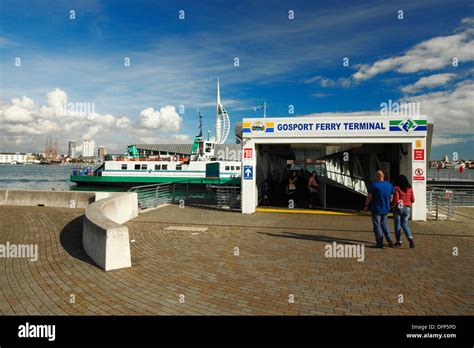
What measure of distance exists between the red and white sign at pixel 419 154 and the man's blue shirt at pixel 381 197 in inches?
208

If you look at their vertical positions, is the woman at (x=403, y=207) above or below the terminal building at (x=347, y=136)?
below

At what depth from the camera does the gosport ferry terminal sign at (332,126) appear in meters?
11.4

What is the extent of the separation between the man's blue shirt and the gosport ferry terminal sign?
204 inches

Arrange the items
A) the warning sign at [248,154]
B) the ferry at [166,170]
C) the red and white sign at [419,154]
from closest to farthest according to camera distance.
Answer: the red and white sign at [419,154] → the warning sign at [248,154] → the ferry at [166,170]

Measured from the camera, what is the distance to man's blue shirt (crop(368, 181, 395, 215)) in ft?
23.0

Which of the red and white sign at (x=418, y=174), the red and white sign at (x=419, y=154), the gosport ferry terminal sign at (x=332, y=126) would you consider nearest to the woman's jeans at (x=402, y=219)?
the red and white sign at (x=418, y=174)

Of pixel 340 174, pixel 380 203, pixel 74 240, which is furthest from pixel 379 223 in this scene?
pixel 340 174

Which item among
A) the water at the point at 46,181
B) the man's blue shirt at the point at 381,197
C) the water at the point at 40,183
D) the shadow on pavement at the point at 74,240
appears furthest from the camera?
the water at the point at 46,181

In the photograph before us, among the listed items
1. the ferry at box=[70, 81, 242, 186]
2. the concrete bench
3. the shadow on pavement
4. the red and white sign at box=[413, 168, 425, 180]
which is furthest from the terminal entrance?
the ferry at box=[70, 81, 242, 186]

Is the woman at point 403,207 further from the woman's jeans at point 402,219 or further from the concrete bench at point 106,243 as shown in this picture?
the concrete bench at point 106,243

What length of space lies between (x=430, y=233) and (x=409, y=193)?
263 cm
